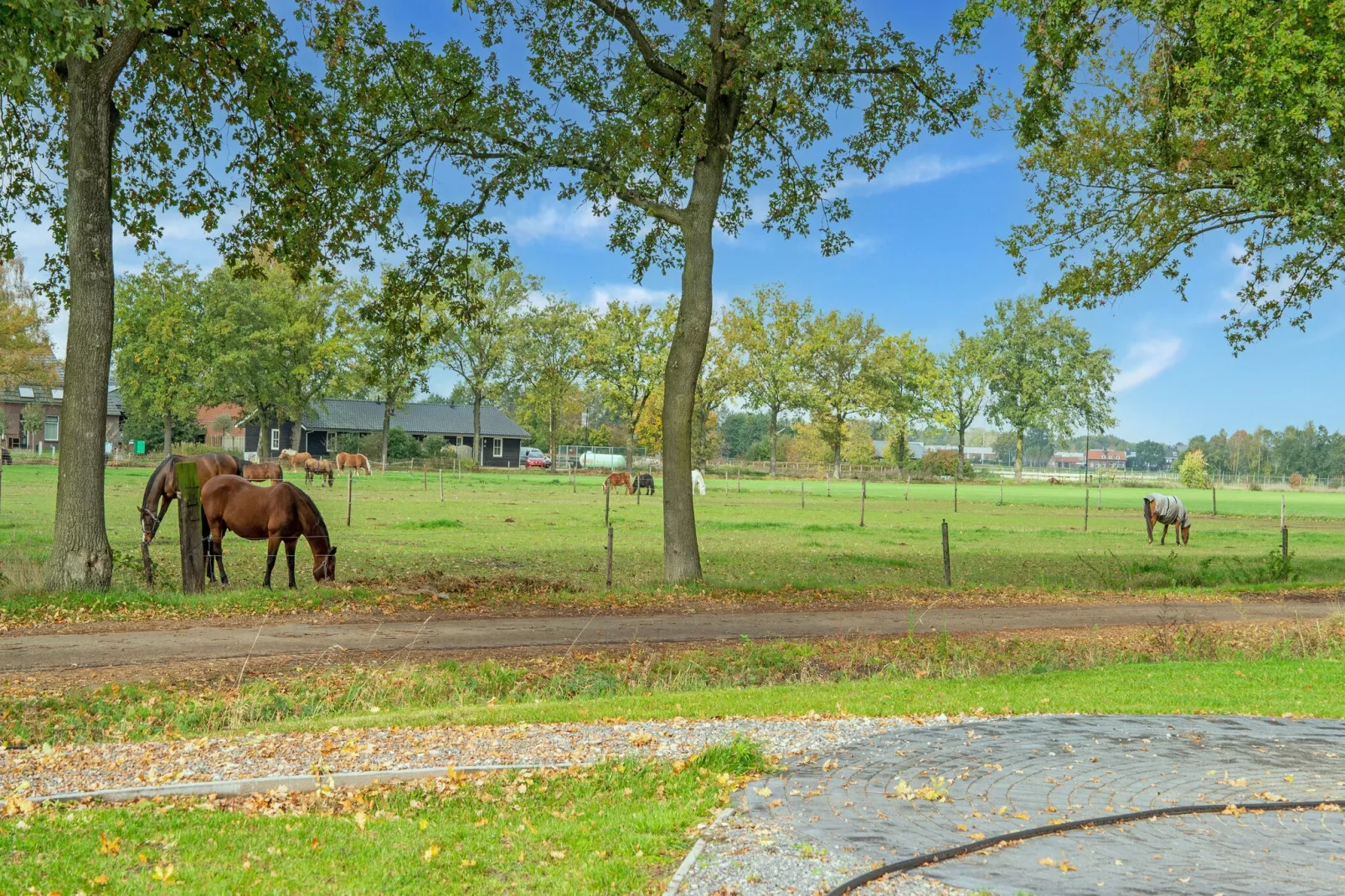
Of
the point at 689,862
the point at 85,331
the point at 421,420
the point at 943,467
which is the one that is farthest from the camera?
the point at 421,420

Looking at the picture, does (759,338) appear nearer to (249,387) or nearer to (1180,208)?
(249,387)

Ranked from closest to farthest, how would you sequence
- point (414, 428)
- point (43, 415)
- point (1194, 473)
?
1. point (43, 415)
2. point (1194, 473)
3. point (414, 428)

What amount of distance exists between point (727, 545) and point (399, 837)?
22.6m

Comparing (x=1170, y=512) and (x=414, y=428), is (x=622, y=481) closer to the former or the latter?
(x=1170, y=512)

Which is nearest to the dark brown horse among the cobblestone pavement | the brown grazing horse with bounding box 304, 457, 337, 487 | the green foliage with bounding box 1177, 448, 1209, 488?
the cobblestone pavement

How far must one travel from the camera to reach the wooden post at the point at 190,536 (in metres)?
16.4

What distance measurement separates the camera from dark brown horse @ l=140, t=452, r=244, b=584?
17719mm

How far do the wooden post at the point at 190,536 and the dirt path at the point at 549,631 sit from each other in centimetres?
231

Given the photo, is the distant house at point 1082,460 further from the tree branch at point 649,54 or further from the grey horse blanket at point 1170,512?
the tree branch at point 649,54

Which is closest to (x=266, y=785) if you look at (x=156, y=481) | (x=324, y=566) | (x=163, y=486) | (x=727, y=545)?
(x=324, y=566)

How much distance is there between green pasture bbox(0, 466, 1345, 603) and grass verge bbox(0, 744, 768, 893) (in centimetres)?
995

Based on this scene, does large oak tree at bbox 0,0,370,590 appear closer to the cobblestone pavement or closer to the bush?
the cobblestone pavement

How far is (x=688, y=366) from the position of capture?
1919 cm

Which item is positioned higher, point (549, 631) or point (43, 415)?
point (43, 415)
